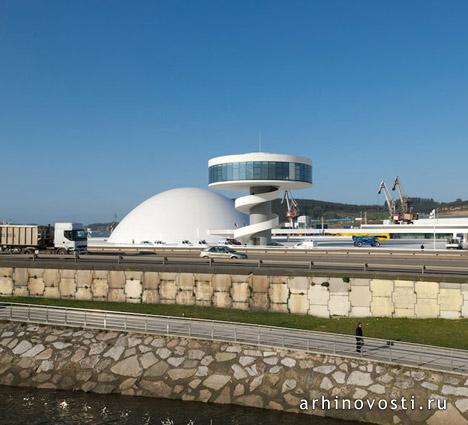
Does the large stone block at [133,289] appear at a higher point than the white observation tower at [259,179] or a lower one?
lower

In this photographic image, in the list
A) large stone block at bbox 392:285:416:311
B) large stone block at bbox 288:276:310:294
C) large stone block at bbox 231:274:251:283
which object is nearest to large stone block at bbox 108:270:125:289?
large stone block at bbox 231:274:251:283

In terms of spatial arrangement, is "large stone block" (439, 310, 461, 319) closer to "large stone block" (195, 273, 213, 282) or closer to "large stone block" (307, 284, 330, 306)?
"large stone block" (307, 284, 330, 306)

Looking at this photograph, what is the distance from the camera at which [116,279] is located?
33.4 metres

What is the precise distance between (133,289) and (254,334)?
11765mm

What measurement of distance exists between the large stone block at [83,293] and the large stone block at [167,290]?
5.48 meters

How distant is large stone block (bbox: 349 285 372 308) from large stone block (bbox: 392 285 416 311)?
1437mm

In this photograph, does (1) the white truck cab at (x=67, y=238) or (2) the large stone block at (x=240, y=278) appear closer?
(2) the large stone block at (x=240, y=278)

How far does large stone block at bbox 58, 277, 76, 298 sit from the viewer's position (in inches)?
1356

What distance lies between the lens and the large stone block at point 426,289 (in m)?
26.7

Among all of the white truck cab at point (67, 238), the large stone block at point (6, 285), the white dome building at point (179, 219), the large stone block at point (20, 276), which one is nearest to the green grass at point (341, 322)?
the large stone block at point (20, 276)

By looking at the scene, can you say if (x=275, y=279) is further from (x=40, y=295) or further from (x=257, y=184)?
(x=257, y=184)

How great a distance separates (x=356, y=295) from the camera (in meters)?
28.2

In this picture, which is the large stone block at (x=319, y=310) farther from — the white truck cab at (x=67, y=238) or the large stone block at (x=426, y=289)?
the white truck cab at (x=67, y=238)

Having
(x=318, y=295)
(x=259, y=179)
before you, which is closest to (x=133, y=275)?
(x=318, y=295)
